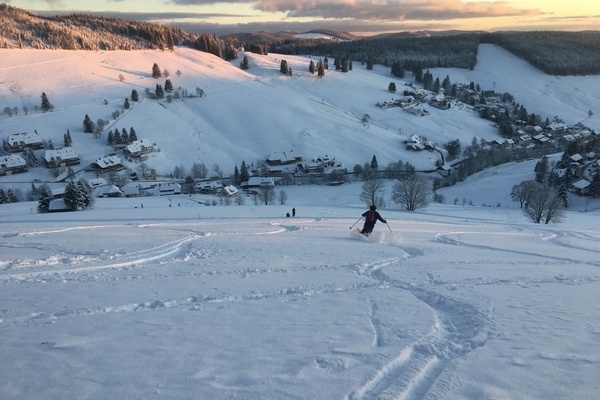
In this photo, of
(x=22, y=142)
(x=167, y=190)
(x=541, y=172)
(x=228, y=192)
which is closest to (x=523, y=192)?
(x=541, y=172)

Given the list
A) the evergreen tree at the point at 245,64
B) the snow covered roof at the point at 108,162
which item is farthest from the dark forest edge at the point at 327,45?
the snow covered roof at the point at 108,162

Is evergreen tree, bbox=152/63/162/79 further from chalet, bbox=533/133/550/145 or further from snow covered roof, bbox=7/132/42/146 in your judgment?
chalet, bbox=533/133/550/145

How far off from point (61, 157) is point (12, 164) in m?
7.50

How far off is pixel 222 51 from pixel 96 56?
4325 cm

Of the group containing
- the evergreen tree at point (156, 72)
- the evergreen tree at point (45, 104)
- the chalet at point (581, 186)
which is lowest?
the chalet at point (581, 186)

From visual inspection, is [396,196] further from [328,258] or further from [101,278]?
[101,278]

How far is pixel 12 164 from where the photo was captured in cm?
6862

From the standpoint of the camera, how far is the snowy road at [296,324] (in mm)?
4312

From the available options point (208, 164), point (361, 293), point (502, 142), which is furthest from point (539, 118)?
point (361, 293)

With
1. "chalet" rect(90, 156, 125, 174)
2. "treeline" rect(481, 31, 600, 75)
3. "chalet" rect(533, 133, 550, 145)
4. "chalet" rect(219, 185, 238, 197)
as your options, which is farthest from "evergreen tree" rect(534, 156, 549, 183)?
"treeline" rect(481, 31, 600, 75)

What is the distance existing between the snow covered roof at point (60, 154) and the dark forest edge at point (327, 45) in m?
84.1

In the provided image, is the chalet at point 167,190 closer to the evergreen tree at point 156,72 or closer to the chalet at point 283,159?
the chalet at point 283,159

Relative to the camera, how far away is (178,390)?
4.17 metres

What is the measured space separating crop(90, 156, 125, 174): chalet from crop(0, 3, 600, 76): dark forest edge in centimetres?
8814
